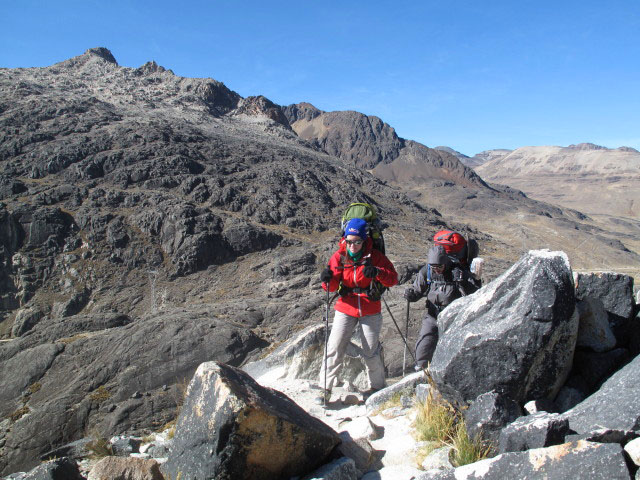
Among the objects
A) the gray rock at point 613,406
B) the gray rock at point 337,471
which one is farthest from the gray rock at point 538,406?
the gray rock at point 337,471

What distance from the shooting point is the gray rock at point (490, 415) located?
3361 mm

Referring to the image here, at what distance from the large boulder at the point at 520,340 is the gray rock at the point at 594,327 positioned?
357 millimetres

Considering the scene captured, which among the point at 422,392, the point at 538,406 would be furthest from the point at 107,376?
the point at 538,406

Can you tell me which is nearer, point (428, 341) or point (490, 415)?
point (490, 415)

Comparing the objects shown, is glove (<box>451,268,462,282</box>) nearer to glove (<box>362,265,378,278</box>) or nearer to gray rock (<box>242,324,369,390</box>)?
glove (<box>362,265,378,278</box>)

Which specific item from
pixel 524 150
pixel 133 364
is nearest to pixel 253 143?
pixel 133 364

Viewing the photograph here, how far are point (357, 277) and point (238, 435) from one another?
2666mm

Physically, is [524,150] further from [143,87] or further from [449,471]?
[449,471]

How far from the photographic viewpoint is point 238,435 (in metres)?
3.26

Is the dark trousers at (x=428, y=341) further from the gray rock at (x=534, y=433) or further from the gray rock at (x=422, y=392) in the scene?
the gray rock at (x=534, y=433)

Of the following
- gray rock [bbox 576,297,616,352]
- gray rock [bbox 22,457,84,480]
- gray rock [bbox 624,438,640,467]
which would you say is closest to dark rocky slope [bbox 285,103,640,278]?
gray rock [bbox 576,297,616,352]

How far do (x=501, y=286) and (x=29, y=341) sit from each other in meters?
19.7

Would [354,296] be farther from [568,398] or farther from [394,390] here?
[568,398]

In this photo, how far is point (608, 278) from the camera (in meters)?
4.41
